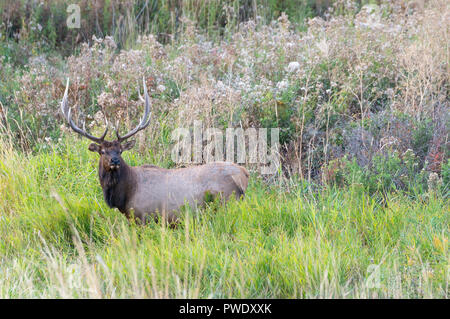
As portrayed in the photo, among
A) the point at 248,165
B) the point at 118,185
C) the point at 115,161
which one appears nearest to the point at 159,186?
the point at 118,185

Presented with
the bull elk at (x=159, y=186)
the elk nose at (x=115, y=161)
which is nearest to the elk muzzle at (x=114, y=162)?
the elk nose at (x=115, y=161)

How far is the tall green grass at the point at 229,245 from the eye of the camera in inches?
178

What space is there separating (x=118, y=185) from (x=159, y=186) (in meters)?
0.39

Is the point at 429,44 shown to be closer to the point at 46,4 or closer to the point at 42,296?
the point at 42,296

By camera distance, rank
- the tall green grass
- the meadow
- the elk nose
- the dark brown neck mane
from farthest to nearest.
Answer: the dark brown neck mane
the elk nose
the meadow
the tall green grass

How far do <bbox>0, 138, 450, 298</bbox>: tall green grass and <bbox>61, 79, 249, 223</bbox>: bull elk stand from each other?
6.3 inches

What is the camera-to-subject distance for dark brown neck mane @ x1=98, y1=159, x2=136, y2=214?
6.05m

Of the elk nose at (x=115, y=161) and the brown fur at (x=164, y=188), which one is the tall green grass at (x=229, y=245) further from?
the elk nose at (x=115, y=161)

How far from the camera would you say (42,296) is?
451 cm

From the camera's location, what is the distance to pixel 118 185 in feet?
20.0

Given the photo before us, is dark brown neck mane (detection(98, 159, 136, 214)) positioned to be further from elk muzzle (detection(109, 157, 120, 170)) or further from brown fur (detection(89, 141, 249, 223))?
elk muzzle (detection(109, 157, 120, 170))

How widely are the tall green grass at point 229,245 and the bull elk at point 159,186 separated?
16cm

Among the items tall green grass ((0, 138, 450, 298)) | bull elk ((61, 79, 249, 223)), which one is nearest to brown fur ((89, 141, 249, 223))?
bull elk ((61, 79, 249, 223))
